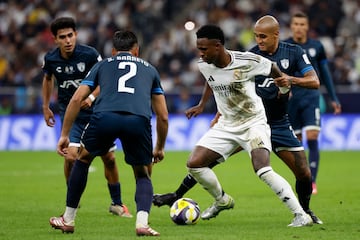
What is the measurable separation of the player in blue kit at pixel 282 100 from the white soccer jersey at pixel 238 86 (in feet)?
1.69

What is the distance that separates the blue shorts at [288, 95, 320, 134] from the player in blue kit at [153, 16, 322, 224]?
3.40 meters

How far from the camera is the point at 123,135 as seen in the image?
9156 mm

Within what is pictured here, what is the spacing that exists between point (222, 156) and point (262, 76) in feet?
3.79

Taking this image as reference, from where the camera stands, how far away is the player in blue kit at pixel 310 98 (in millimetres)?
14133

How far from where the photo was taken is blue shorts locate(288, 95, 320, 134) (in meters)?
14.2

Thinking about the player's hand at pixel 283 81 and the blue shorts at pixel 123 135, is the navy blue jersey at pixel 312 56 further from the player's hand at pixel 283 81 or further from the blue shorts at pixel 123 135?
the blue shorts at pixel 123 135

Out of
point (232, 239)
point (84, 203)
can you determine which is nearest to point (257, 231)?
point (232, 239)

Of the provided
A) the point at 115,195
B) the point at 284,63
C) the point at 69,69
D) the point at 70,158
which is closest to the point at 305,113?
the point at 284,63

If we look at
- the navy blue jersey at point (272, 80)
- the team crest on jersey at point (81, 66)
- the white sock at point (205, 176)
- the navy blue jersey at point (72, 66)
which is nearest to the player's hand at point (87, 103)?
the navy blue jersey at point (72, 66)

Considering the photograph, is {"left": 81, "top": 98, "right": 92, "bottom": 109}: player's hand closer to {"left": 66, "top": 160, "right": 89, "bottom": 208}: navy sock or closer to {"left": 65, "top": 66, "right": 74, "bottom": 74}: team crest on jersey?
{"left": 65, "top": 66, "right": 74, "bottom": 74}: team crest on jersey

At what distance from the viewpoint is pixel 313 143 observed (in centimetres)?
1429

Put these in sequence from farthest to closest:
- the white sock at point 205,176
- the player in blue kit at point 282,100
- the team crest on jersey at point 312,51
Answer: the team crest on jersey at point 312,51, the player in blue kit at point 282,100, the white sock at point 205,176

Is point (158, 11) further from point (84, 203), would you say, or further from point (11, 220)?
point (11, 220)

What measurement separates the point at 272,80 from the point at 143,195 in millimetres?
2483
